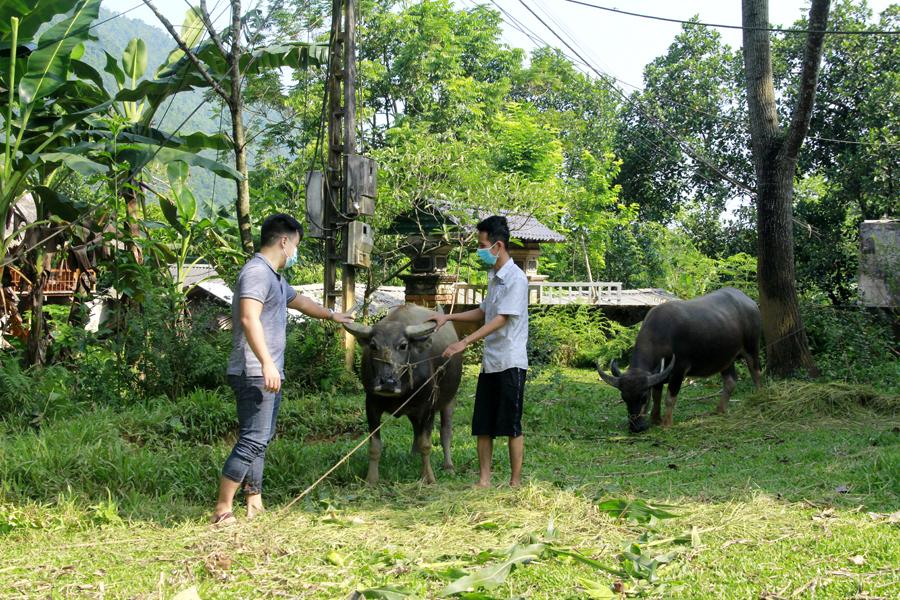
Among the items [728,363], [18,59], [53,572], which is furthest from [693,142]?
[53,572]

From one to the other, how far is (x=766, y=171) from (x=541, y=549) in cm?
809

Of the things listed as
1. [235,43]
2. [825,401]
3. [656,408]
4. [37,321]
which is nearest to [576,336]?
[656,408]

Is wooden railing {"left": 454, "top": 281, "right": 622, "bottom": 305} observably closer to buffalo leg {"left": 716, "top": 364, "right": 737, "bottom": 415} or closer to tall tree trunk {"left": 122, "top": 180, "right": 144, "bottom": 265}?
buffalo leg {"left": 716, "top": 364, "right": 737, "bottom": 415}

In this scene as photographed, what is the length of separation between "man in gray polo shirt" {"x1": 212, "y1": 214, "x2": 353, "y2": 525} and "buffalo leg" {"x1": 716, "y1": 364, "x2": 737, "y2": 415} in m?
6.22

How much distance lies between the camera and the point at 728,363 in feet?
33.8

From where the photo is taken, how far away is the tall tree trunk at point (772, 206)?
10.7 meters

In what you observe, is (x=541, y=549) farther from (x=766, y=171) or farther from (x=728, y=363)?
(x=766, y=171)

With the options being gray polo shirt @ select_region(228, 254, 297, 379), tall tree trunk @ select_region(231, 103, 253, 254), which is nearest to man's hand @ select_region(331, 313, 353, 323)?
gray polo shirt @ select_region(228, 254, 297, 379)

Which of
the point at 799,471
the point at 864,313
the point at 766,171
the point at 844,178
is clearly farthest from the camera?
the point at 844,178

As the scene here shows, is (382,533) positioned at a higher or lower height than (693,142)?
lower

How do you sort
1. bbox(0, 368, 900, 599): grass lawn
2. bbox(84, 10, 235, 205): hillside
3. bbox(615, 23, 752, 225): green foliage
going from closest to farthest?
bbox(0, 368, 900, 599): grass lawn → bbox(615, 23, 752, 225): green foliage → bbox(84, 10, 235, 205): hillside

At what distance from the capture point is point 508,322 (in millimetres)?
5785

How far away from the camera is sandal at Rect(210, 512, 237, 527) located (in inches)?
190

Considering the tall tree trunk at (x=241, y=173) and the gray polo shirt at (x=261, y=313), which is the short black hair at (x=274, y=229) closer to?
the gray polo shirt at (x=261, y=313)
